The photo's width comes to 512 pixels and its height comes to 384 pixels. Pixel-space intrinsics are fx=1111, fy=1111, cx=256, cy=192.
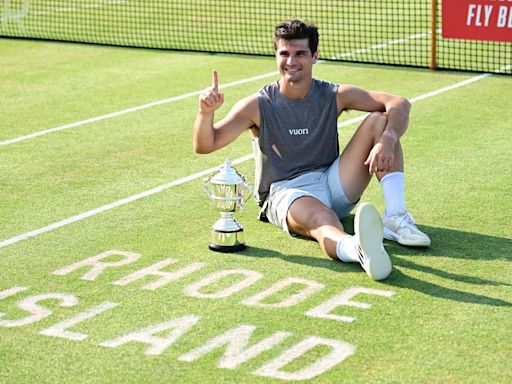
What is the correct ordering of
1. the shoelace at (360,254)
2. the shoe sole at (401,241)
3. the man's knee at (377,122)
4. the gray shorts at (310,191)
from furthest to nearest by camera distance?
the gray shorts at (310,191) < the man's knee at (377,122) < the shoe sole at (401,241) < the shoelace at (360,254)

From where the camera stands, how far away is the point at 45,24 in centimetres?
2002

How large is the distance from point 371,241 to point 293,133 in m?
1.53

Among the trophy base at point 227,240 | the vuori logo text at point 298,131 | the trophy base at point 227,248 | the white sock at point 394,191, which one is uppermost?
the vuori logo text at point 298,131

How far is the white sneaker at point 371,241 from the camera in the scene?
6.91 m

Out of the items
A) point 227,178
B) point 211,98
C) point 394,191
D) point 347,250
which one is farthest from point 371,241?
point 211,98

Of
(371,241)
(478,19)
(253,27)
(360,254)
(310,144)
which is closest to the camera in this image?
(371,241)

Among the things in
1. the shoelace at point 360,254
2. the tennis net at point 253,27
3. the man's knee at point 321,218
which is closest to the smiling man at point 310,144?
the man's knee at point 321,218

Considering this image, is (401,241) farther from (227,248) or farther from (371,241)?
(227,248)

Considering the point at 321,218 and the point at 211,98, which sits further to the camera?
the point at 321,218

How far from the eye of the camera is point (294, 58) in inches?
315

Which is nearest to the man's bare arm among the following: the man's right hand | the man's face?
the man's right hand

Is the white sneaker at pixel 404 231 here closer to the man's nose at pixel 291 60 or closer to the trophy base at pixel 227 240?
the trophy base at pixel 227 240

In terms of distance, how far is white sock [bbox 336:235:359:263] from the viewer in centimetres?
731

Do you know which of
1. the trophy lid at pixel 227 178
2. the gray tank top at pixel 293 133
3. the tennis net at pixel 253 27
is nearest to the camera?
the trophy lid at pixel 227 178
